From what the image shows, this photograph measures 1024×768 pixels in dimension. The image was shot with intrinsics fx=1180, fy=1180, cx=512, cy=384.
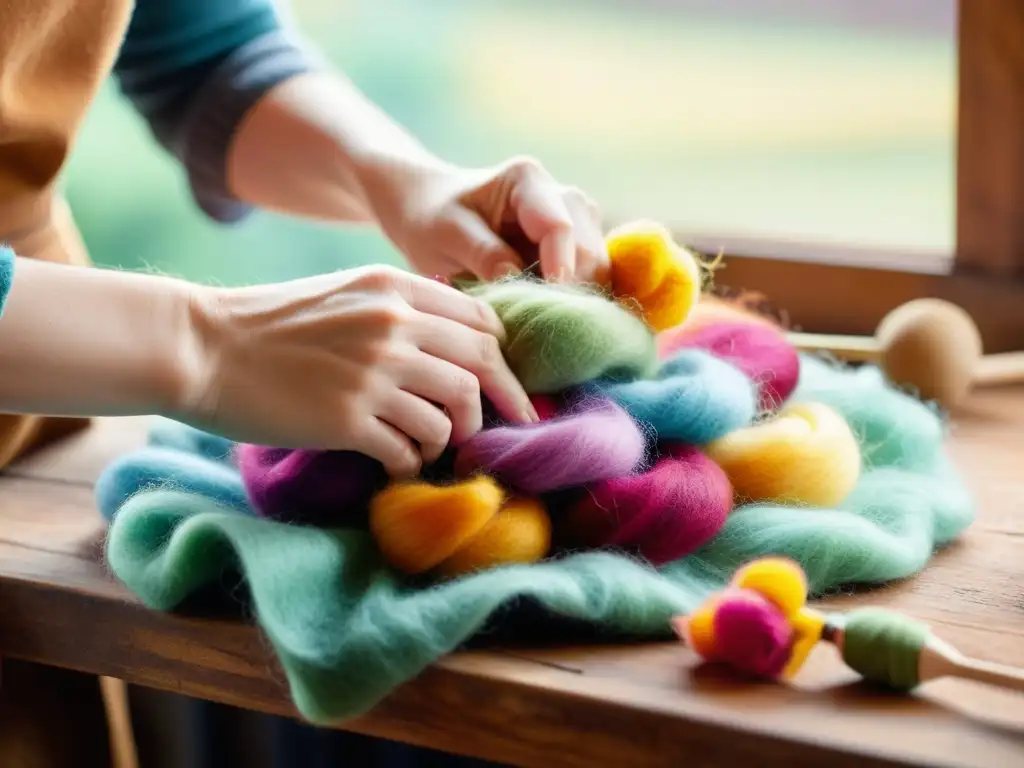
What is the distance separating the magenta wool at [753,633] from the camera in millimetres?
519

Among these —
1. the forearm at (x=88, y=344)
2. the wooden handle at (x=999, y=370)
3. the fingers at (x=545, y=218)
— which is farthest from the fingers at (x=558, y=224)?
the wooden handle at (x=999, y=370)

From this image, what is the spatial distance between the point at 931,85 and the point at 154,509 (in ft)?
2.89

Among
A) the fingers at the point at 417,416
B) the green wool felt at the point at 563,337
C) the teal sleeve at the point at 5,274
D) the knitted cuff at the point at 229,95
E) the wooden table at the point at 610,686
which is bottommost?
the wooden table at the point at 610,686

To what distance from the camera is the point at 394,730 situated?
0.57m

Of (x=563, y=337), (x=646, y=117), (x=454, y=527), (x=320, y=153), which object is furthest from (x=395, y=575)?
(x=646, y=117)

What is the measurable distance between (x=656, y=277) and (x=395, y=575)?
0.23 meters

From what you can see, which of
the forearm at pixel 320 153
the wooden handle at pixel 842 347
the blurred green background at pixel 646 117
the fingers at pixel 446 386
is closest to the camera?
the fingers at pixel 446 386

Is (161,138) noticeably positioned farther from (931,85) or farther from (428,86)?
(428,86)

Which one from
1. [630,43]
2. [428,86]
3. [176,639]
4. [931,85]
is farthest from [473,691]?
[428,86]

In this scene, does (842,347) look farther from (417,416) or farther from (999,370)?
(417,416)

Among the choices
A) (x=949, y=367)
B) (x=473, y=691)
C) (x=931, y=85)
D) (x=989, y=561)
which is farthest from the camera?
(x=931, y=85)

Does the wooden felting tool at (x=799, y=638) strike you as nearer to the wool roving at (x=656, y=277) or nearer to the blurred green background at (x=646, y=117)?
the wool roving at (x=656, y=277)

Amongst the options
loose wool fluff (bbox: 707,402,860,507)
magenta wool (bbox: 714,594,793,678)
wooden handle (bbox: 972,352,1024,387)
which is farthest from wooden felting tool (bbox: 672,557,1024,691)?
wooden handle (bbox: 972,352,1024,387)

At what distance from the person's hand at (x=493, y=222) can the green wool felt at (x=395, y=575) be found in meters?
0.19
